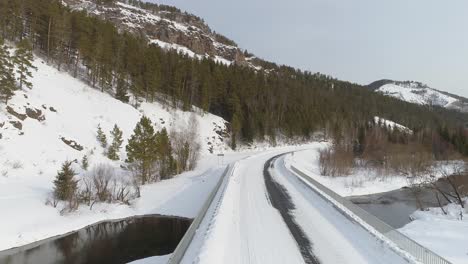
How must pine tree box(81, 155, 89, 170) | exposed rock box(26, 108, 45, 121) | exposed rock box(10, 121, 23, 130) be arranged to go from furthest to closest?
exposed rock box(26, 108, 45, 121)
pine tree box(81, 155, 89, 170)
exposed rock box(10, 121, 23, 130)

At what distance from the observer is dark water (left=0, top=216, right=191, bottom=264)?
19.2 metres

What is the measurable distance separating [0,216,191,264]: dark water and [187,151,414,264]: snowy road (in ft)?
16.1

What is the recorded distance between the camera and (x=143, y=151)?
39.1 meters

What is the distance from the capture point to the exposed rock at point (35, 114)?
38.9m

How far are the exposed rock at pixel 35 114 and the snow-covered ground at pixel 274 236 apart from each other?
28.0 metres

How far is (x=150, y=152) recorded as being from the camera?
131 ft

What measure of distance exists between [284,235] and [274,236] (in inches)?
18.9

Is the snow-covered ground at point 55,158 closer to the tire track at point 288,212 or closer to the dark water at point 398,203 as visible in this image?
the tire track at point 288,212

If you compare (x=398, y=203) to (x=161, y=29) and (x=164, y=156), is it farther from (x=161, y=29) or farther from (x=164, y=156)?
(x=161, y=29)

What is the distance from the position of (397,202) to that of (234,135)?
1836 inches

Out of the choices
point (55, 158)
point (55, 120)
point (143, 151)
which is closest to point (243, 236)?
point (143, 151)

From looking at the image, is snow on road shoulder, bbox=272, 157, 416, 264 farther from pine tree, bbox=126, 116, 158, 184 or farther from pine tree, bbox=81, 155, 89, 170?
pine tree, bbox=81, 155, 89, 170

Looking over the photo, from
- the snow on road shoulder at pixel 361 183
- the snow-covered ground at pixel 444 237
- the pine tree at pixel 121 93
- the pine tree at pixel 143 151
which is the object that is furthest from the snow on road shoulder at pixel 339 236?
the pine tree at pixel 121 93

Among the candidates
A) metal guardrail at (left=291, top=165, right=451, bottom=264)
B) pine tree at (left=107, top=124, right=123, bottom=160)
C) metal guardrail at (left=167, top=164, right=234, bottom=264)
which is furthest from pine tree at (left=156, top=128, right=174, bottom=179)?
metal guardrail at (left=291, top=165, right=451, bottom=264)
